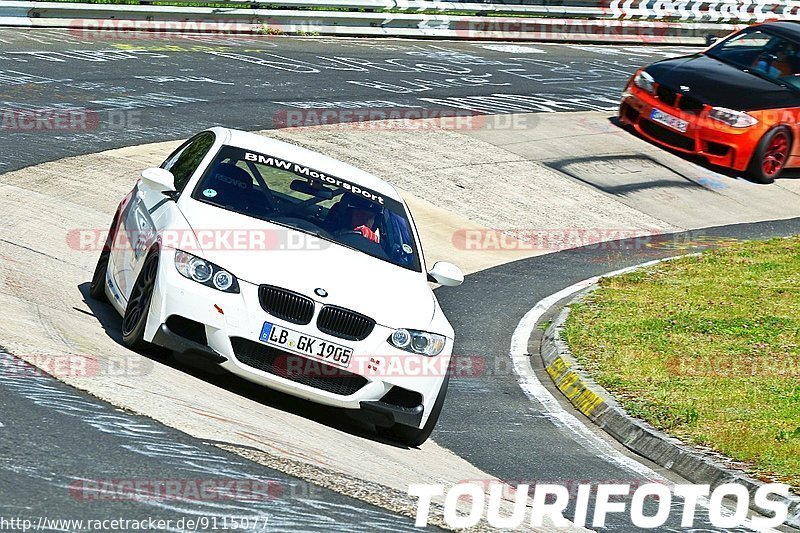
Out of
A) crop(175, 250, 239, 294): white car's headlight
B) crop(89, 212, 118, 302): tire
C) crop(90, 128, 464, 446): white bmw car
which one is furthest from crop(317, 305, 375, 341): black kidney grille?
crop(89, 212, 118, 302): tire

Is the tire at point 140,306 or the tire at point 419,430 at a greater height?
the tire at point 140,306

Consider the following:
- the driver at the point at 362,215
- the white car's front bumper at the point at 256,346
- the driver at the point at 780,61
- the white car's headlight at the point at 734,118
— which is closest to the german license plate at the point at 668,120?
the white car's headlight at the point at 734,118

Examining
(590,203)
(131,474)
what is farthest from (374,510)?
(590,203)

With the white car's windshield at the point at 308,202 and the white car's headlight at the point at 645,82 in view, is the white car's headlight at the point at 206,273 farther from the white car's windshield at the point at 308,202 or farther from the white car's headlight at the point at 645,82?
the white car's headlight at the point at 645,82

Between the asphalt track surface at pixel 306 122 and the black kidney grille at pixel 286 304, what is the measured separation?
47.1 inches

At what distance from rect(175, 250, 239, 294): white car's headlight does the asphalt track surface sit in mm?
1075

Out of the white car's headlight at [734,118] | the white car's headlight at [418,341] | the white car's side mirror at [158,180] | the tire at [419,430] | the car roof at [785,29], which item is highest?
the car roof at [785,29]

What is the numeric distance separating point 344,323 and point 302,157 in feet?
6.62

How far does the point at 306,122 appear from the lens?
18.5 metres

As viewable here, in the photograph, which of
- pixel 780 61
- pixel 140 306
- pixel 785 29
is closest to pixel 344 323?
pixel 140 306

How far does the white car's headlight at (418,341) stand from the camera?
7797 mm

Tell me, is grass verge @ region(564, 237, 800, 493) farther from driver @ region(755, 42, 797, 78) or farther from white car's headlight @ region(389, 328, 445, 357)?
driver @ region(755, 42, 797, 78)

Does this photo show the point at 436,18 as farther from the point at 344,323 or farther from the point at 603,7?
the point at 344,323

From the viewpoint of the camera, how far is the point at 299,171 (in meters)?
9.07
